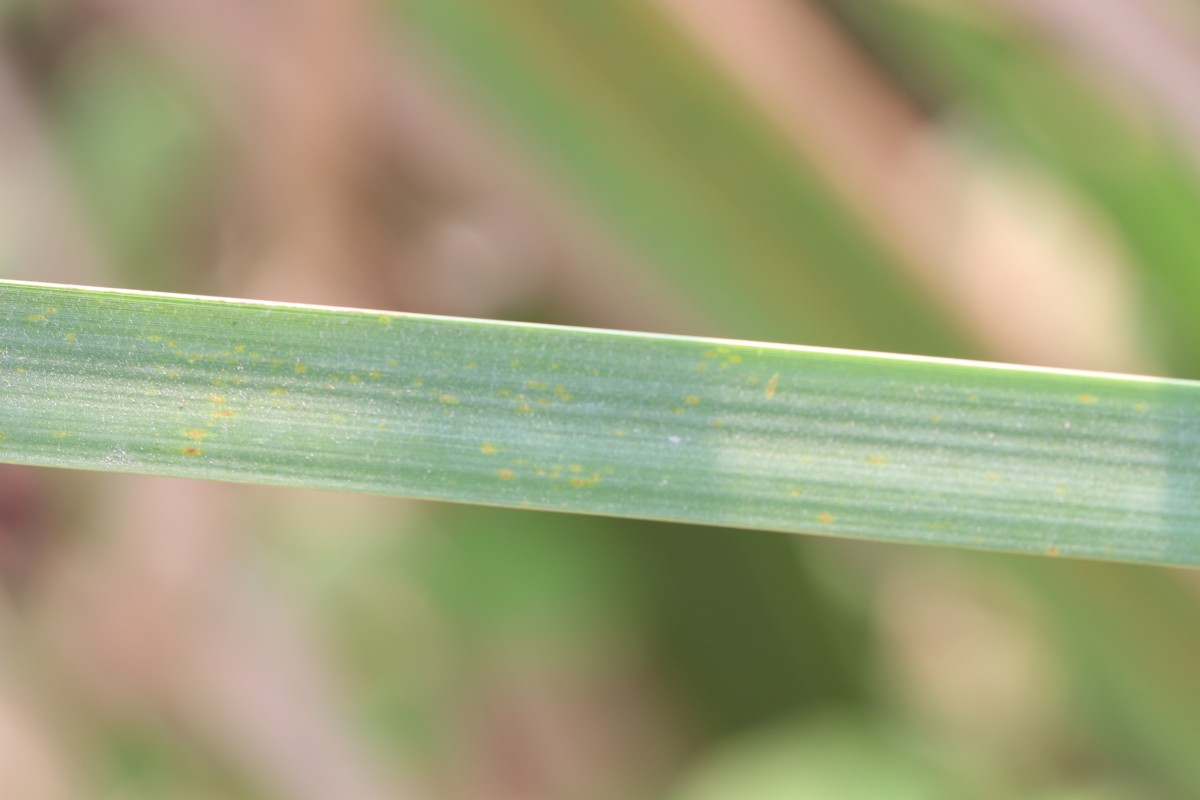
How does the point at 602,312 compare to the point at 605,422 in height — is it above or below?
above

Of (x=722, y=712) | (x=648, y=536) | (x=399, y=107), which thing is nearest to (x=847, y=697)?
(x=722, y=712)

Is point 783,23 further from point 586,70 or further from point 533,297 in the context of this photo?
→ point 533,297

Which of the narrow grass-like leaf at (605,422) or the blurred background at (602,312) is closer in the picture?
the narrow grass-like leaf at (605,422)

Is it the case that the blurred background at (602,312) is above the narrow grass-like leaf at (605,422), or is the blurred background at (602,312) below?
above

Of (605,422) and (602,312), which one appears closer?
(605,422)
